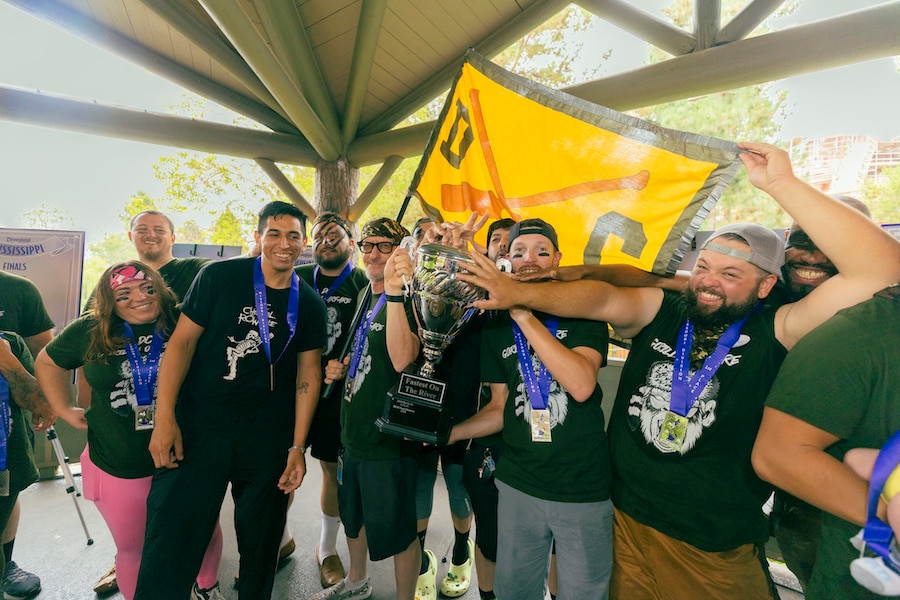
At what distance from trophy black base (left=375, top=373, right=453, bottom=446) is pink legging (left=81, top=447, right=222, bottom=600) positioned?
1.48 metres

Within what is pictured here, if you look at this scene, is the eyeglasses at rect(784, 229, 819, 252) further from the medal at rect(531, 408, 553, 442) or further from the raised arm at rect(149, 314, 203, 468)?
the raised arm at rect(149, 314, 203, 468)

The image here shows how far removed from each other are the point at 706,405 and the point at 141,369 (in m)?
2.53

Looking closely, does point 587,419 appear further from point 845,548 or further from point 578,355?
point 845,548

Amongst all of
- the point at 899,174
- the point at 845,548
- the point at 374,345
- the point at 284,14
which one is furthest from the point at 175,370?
the point at 899,174

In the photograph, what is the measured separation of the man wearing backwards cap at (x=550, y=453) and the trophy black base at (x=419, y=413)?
34cm

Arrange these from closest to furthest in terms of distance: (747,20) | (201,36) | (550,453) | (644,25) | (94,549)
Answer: (550,453)
(94,549)
(747,20)
(644,25)
(201,36)

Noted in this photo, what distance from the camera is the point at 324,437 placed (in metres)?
2.72

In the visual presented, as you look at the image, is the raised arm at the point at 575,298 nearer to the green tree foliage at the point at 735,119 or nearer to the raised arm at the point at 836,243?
the raised arm at the point at 836,243

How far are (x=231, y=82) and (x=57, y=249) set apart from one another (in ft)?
8.75

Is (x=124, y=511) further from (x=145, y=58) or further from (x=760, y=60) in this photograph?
(x=760, y=60)

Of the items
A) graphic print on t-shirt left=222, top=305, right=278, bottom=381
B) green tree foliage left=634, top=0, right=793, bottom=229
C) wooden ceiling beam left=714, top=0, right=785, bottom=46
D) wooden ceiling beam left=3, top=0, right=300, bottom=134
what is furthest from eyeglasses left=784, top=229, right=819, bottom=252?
green tree foliage left=634, top=0, right=793, bottom=229

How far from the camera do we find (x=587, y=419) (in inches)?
62.2

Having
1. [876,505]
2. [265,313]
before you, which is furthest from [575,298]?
[265,313]

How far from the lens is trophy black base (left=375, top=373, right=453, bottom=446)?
142 cm
